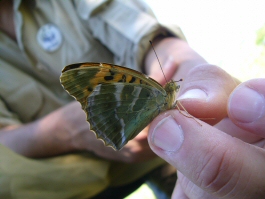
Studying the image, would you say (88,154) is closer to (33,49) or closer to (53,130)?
(53,130)

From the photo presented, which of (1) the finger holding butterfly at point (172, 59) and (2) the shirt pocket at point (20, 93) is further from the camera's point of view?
(2) the shirt pocket at point (20, 93)

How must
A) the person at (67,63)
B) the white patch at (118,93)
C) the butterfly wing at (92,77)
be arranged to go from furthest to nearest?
the person at (67,63) < the white patch at (118,93) < the butterfly wing at (92,77)

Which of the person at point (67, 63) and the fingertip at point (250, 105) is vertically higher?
the fingertip at point (250, 105)

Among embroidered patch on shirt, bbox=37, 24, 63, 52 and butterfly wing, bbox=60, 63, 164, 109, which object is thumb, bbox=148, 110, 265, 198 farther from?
embroidered patch on shirt, bbox=37, 24, 63, 52

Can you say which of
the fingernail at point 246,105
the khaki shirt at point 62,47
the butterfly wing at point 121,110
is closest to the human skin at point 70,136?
the khaki shirt at point 62,47

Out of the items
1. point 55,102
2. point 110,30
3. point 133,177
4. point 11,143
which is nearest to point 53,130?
point 11,143

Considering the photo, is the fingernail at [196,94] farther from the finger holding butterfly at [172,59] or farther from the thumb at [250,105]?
the finger holding butterfly at [172,59]
